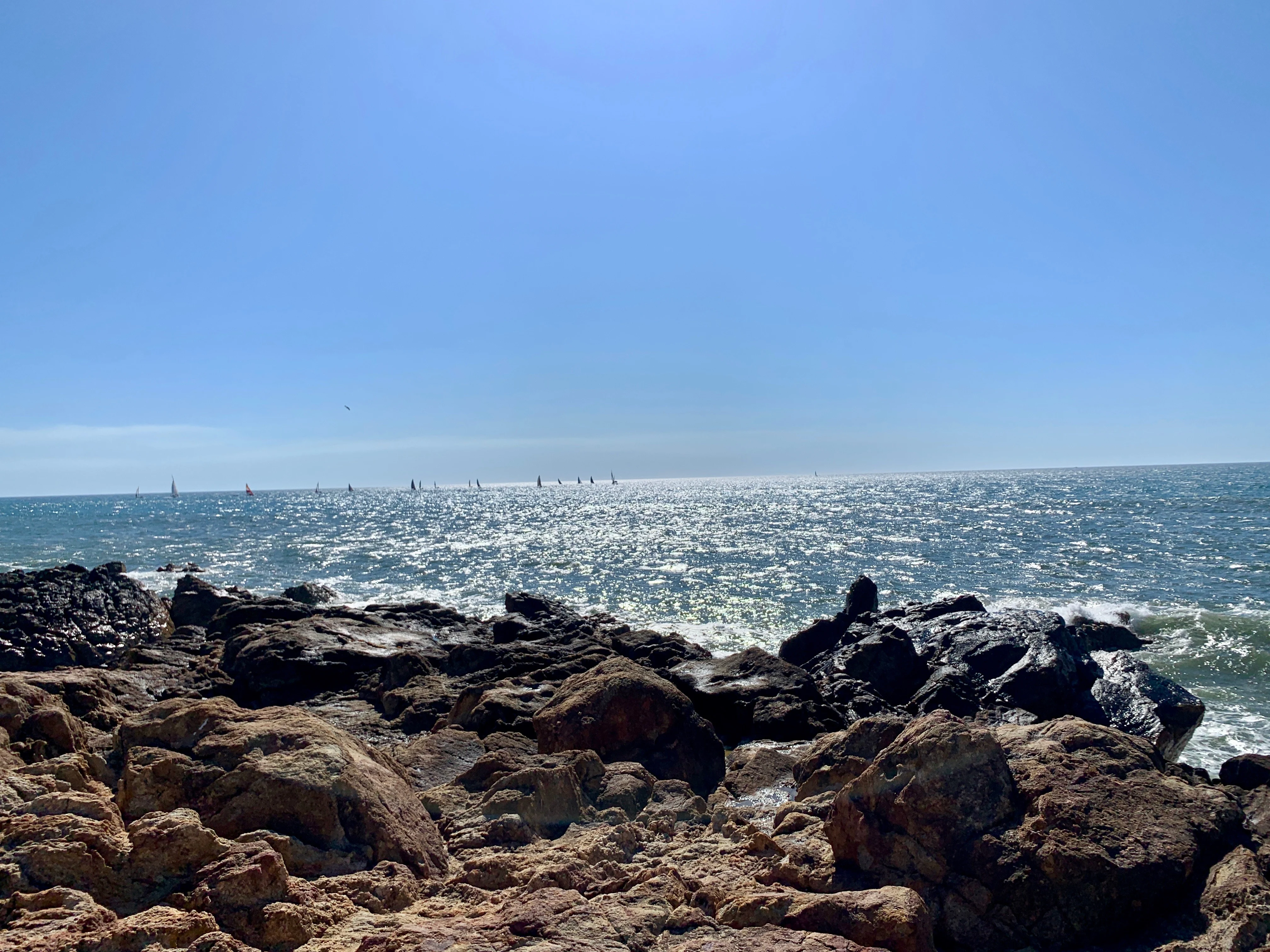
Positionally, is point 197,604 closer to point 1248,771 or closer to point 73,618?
point 73,618

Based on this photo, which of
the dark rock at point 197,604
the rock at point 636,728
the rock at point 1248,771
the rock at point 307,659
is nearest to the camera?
the rock at point 1248,771

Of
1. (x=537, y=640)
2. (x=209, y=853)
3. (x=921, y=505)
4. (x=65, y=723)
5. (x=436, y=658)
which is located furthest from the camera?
(x=921, y=505)

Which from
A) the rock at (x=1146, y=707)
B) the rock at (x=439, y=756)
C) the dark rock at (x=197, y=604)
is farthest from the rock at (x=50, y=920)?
the dark rock at (x=197, y=604)

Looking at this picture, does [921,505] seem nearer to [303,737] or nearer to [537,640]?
[537,640]

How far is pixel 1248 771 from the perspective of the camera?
24.5 feet

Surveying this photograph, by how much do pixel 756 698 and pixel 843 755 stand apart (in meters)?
4.53

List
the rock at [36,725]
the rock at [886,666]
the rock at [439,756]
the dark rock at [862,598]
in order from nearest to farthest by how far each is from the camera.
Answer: the rock at [36,725], the rock at [439,756], the rock at [886,666], the dark rock at [862,598]

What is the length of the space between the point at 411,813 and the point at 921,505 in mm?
102316

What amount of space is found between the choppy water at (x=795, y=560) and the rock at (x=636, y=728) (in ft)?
31.3

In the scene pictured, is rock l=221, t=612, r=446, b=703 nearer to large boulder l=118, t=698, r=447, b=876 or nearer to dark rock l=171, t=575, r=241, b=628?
large boulder l=118, t=698, r=447, b=876

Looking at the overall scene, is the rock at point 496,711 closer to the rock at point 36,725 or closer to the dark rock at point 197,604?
the rock at point 36,725

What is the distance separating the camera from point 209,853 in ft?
15.9

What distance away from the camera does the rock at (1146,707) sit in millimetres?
13000

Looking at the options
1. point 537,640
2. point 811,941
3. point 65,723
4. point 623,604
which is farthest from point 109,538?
point 811,941
